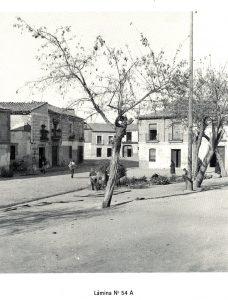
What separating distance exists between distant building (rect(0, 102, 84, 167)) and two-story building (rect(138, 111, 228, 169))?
A: 668 cm

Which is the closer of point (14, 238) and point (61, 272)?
point (61, 272)

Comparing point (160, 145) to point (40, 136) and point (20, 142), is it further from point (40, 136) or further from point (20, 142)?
point (20, 142)

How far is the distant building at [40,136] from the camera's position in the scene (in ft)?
109

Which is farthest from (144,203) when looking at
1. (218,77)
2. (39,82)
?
(218,77)

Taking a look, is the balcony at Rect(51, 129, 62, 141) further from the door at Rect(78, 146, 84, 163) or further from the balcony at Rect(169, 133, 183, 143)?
the balcony at Rect(169, 133, 183, 143)

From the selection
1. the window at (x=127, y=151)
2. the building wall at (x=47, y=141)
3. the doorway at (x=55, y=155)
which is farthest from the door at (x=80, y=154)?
the window at (x=127, y=151)

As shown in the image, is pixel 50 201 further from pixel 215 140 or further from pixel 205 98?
pixel 205 98

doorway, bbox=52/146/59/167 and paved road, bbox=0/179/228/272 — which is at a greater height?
doorway, bbox=52/146/59/167

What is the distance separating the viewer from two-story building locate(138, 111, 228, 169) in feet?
115

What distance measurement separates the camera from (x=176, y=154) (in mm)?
35438

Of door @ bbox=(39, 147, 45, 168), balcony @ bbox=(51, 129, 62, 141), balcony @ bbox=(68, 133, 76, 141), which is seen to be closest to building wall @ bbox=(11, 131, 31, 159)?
door @ bbox=(39, 147, 45, 168)

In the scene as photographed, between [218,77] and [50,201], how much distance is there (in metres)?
10.3

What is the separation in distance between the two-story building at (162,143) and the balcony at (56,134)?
24.9 feet

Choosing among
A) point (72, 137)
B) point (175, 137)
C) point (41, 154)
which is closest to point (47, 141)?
point (41, 154)
